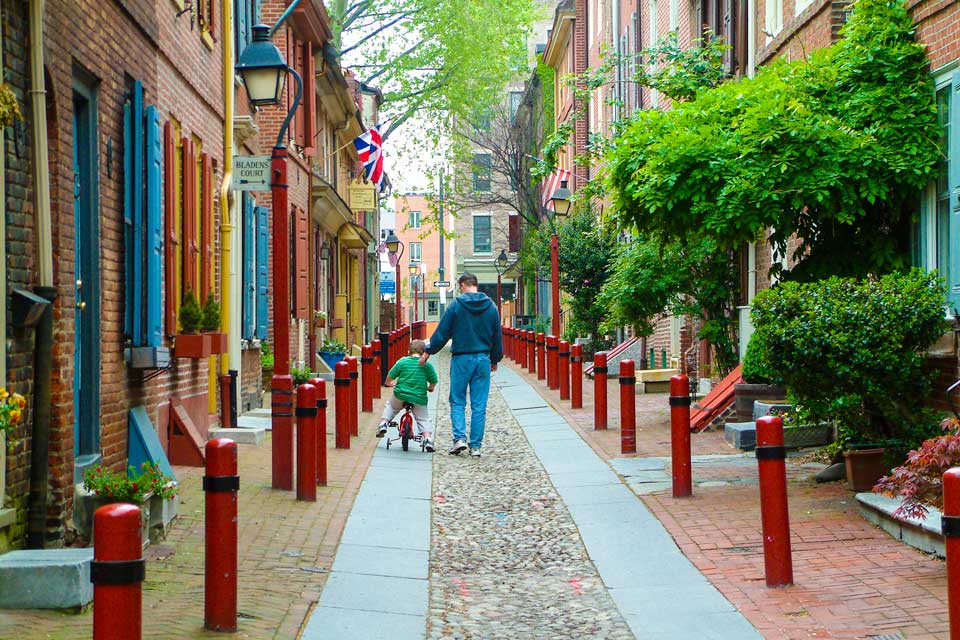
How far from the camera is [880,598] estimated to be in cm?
614

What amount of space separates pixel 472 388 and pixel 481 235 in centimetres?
6573

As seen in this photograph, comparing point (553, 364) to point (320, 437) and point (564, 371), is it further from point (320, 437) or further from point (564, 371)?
point (320, 437)

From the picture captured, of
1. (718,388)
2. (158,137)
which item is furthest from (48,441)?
(718,388)

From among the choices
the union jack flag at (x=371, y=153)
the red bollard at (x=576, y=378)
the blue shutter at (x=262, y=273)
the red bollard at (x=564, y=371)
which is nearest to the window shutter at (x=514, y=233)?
the union jack flag at (x=371, y=153)

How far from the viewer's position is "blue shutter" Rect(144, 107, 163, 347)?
32.1 ft

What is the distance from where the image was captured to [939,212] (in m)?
9.68

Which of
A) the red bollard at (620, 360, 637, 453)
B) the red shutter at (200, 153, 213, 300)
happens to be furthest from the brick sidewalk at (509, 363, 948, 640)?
the red shutter at (200, 153, 213, 300)

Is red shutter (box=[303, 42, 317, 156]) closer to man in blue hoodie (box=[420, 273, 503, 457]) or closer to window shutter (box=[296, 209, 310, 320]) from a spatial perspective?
window shutter (box=[296, 209, 310, 320])

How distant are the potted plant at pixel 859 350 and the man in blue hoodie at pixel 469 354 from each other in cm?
405

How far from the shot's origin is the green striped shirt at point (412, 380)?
12586 mm

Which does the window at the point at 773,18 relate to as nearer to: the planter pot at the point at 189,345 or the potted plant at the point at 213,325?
the potted plant at the point at 213,325

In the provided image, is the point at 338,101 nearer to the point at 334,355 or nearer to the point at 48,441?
the point at 334,355

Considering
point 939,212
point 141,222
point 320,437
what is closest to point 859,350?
point 939,212

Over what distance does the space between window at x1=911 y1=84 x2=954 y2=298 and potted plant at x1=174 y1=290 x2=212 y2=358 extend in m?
5.88
